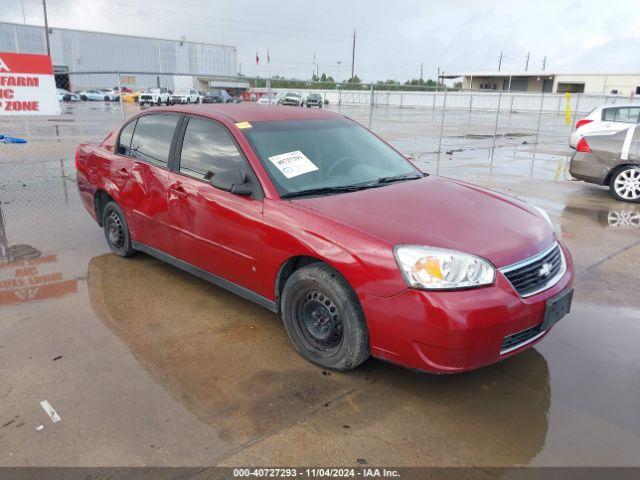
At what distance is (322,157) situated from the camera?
13.2 ft

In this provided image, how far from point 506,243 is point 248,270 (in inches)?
69.0

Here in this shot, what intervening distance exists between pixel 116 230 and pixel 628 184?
773cm

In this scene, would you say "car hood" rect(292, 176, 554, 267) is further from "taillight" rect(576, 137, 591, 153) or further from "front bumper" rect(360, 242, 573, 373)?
"taillight" rect(576, 137, 591, 153)

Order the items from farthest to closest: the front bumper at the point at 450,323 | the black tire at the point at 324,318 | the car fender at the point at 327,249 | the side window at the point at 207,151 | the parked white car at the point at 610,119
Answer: the parked white car at the point at 610,119 → the side window at the point at 207,151 → the black tire at the point at 324,318 → the car fender at the point at 327,249 → the front bumper at the point at 450,323

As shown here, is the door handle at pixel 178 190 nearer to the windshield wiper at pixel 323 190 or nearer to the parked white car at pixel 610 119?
the windshield wiper at pixel 323 190

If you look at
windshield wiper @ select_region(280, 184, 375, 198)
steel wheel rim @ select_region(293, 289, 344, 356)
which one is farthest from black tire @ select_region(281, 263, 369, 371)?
windshield wiper @ select_region(280, 184, 375, 198)

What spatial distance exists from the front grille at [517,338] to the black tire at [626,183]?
6.57 metres

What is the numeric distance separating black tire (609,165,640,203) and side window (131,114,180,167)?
726 cm

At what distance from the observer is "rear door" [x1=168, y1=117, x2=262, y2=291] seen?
366 centimetres

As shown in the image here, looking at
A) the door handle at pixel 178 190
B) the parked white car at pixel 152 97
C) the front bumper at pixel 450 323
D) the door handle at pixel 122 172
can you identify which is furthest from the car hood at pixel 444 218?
the parked white car at pixel 152 97

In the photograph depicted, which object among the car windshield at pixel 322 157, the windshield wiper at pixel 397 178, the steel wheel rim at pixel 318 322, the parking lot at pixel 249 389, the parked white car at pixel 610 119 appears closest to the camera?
the parking lot at pixel 249 389

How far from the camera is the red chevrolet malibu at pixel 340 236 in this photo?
285cm

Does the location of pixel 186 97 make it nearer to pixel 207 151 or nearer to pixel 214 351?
pixel 207 151

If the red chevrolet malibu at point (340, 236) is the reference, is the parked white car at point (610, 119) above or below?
above
